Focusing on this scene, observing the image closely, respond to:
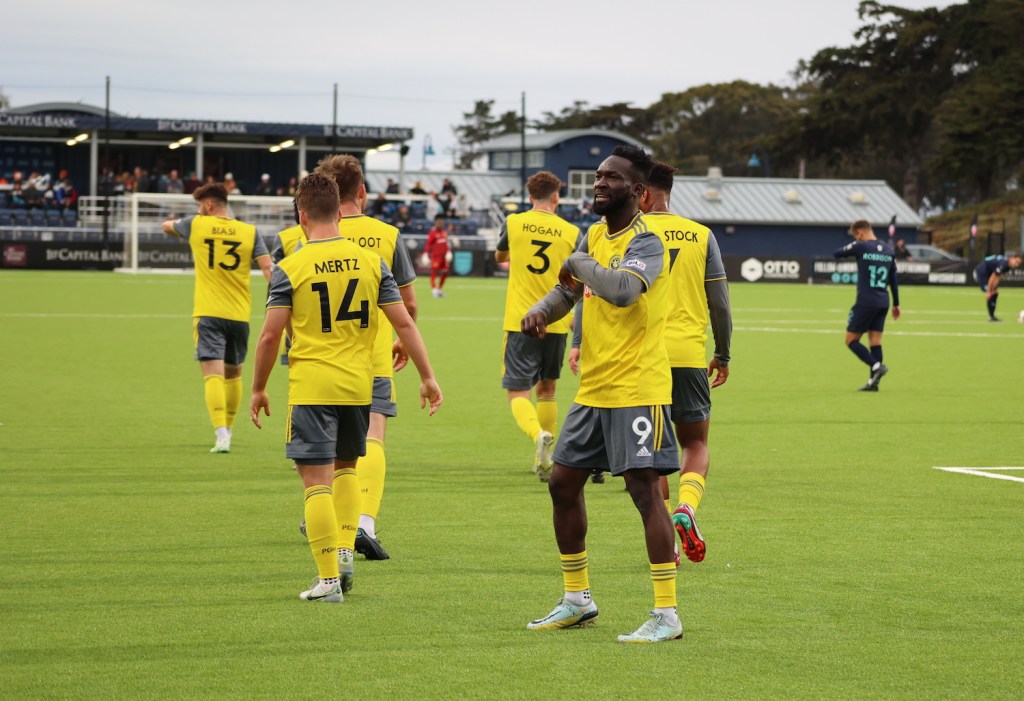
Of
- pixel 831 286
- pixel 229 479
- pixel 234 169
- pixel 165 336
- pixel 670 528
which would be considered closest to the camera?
pixel 670 528

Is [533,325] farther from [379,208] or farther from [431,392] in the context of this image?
[379,208]

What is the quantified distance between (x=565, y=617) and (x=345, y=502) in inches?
57.3

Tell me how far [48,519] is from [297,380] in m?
2.76

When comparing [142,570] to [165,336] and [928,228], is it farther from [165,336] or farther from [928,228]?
[928,228]

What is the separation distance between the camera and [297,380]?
645 cm

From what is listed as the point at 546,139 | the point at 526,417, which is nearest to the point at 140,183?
the point at 546,139

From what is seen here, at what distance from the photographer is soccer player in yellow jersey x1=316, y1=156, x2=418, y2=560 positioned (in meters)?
7.73

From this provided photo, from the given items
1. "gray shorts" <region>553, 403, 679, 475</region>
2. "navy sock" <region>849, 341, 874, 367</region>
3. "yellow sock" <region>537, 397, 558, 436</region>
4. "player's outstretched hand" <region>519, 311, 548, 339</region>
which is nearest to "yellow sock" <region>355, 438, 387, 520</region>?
"gray shorts" <region>553, 403, 679, 475</region>

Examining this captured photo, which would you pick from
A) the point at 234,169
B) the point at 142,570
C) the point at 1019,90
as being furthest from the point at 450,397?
the point at 1019,90

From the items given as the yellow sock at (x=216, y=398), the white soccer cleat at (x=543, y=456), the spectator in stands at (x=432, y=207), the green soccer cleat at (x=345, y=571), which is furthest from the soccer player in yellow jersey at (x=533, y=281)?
the spectator in stands at (x=432, y=207)

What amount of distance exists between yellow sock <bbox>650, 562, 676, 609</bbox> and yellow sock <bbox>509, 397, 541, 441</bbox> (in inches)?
184

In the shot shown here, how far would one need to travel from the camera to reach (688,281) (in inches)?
303

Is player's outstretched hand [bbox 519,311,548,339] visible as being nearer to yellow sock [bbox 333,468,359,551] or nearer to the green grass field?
the green grass field

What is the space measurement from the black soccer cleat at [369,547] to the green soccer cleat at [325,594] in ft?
3.22
